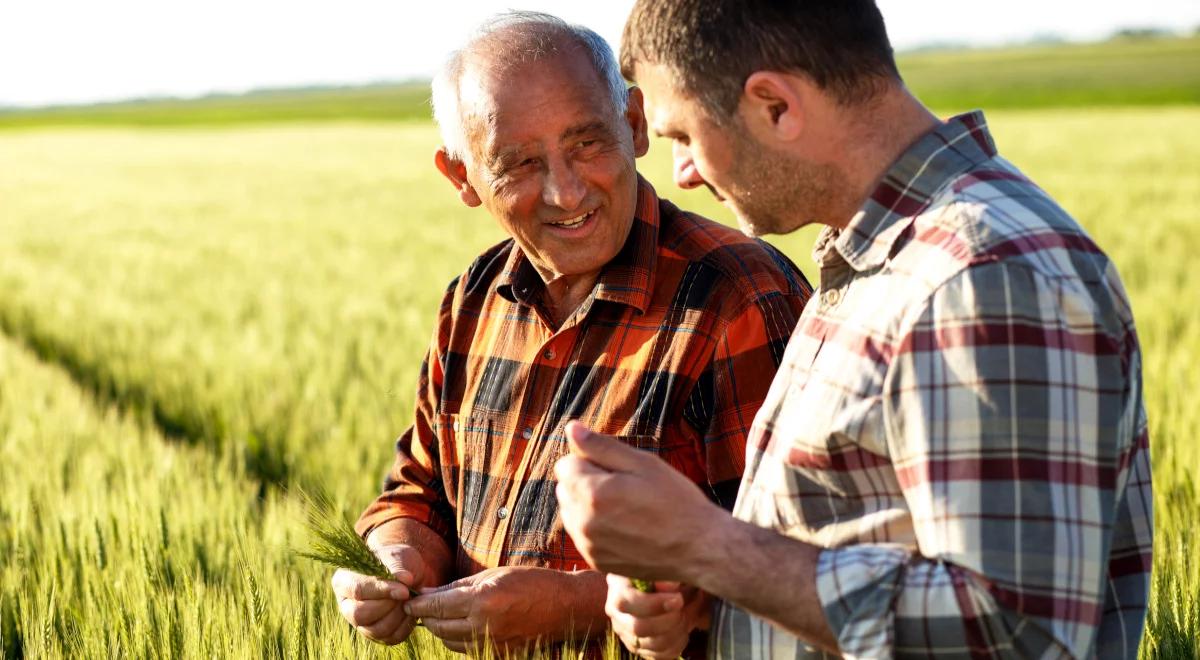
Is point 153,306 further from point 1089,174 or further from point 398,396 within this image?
point 1089,174

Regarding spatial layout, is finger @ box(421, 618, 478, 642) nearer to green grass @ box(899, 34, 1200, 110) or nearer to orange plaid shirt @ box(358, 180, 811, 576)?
orange plaid shirt @ box(358, 180, 811, 576)

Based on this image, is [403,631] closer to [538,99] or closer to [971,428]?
[538,99]

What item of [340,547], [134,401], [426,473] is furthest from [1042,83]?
[340,547]

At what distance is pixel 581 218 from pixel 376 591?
661 millimetres

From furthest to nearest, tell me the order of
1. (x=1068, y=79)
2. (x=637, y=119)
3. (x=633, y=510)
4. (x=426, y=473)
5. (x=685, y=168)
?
(x=1068, y=79) < (x=426, y=473) < (x=637, y=119) < (x=685, y=168) < (x=633, y=510)

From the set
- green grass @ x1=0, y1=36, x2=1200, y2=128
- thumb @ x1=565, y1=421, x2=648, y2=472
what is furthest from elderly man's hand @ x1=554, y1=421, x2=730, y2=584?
green grass @ x1=0, y1=36, x2=1200, y2=128

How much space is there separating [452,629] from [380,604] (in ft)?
0.40

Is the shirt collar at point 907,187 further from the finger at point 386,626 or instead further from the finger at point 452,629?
the finger at point 386,626

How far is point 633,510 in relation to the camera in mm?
1288

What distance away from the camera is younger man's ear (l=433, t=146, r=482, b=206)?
225cm

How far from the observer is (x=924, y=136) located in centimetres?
136

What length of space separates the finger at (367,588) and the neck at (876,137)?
0.93m

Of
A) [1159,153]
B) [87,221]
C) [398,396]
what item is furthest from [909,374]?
[1159,153]

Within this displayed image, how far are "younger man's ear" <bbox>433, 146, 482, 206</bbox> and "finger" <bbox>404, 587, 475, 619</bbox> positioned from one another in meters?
0.70
